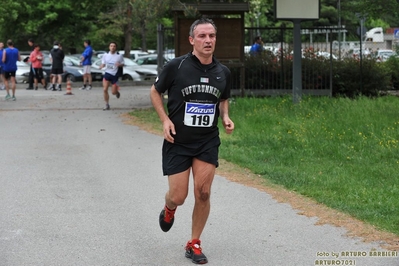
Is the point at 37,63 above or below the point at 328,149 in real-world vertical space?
above

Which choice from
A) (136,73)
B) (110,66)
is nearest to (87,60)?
(136,73)

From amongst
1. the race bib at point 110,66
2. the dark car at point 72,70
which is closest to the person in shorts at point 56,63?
the dark car at point 72,70

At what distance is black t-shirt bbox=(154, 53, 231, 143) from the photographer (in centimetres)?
643

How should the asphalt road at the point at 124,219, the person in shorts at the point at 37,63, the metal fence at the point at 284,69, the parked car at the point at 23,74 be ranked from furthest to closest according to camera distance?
the parked car at the point at 23,74 → the person in shorts at the point at 37,63 → the metal fence at the point at 284,69 → the asphalt road at the point at 124,219

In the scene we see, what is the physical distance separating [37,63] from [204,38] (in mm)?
24525

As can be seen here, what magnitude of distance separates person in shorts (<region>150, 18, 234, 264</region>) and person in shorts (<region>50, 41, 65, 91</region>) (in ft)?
73.5

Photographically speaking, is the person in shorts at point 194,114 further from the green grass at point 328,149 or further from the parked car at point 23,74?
the parked car at point 23,74

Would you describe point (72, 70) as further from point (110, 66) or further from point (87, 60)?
point (110, 66)

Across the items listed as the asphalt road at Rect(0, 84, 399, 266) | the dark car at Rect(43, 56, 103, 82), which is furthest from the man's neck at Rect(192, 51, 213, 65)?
the dark car at Rect(43, 56, 103, 82)

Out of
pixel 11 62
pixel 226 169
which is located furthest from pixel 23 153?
pixel 11 62

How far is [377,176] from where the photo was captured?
10.3 metres

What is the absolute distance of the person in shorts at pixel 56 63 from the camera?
28.4 m

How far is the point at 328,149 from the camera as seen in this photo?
12.4 m

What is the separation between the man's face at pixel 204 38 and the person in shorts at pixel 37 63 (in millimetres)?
24226
